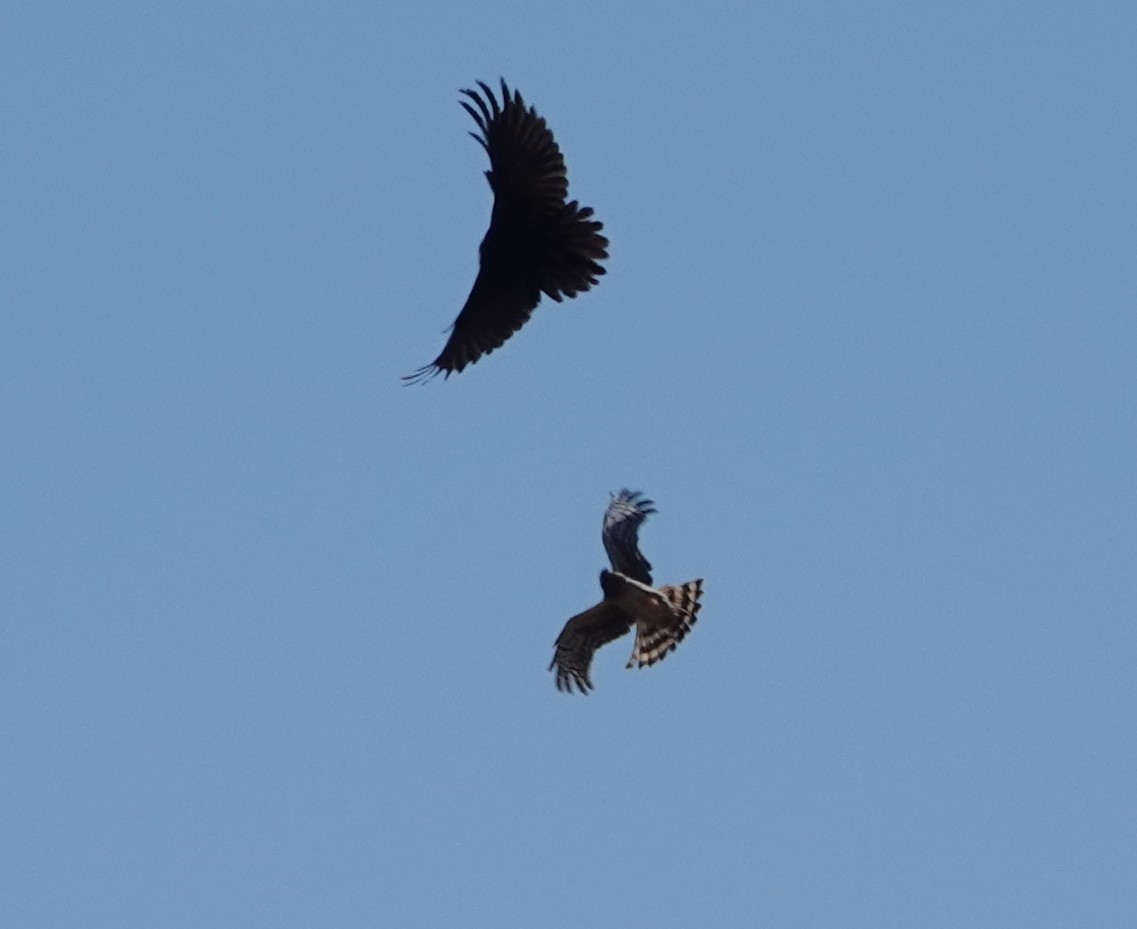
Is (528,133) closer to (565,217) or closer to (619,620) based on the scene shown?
(565,217)

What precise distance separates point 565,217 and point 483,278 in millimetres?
1045

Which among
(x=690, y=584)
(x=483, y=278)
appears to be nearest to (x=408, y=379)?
(x=483, y=278)

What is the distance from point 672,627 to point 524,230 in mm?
3143

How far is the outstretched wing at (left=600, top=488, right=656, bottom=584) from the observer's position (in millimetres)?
27016

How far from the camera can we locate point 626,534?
2733cm

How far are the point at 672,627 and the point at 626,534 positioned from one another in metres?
1.12

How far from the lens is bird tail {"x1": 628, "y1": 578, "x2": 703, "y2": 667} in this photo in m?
26.4

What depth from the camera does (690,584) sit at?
2653 centimetres

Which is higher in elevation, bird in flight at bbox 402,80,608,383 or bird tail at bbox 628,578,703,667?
bird in flight at bbox 402,80,608,383

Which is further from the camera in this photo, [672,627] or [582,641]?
[582,641]

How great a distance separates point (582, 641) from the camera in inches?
1069

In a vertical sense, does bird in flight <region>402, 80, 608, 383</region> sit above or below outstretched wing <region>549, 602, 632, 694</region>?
above

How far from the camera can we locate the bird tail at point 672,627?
2644cm

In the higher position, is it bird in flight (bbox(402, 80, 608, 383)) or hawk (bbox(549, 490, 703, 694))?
bird in flight (bbox(402, 80, 608, 383))
